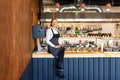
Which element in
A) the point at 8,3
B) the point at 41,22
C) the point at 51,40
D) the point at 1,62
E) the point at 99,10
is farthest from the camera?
the point at 41,22

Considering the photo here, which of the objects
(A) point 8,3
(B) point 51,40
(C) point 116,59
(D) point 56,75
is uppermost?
(A) point 8,3

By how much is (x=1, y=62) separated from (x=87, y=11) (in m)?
8.79

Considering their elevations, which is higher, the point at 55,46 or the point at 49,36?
the point at 49,36

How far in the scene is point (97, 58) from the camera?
561 cm

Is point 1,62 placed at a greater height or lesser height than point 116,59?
greater

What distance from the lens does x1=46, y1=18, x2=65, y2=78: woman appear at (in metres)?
5.42

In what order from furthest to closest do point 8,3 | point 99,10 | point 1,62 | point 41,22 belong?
1. point 41,22
2. point 99,10
3. point 8,3
4. point 1,62

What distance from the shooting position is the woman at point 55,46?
5.42m

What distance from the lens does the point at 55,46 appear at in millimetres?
5496

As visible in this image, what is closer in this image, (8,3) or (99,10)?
(8,3)

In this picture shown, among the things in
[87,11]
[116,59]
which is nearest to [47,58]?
[116,59]

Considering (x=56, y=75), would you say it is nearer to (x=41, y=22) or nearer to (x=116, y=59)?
(x=116, y=59)

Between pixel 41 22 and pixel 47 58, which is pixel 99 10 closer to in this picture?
pixel 41 22

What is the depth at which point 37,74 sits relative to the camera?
18.6ft
